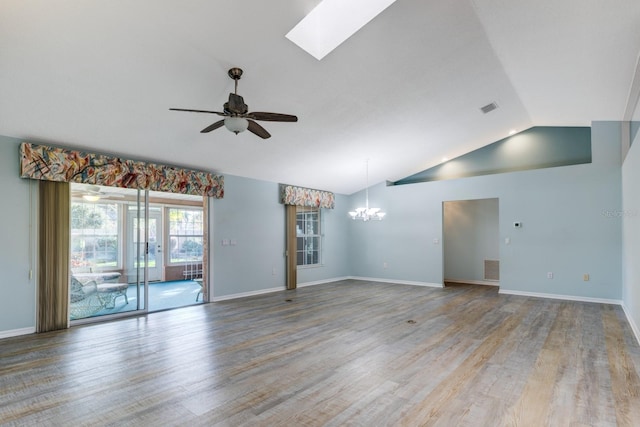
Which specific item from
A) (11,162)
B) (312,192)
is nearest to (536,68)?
(312,192)

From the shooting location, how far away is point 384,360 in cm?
337

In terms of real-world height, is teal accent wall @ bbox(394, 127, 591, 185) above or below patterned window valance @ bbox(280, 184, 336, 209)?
above

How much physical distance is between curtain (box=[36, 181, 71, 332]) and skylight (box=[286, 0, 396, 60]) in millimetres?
3836

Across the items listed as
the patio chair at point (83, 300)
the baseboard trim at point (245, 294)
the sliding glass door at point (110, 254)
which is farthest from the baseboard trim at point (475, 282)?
the patio chair at point (83, 300)

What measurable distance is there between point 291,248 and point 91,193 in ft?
13.3

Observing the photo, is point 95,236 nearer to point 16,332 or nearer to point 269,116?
point 16,332

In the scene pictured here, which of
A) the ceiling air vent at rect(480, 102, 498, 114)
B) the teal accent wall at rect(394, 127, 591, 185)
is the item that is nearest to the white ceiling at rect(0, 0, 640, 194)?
the ceiling air vent at rect(480, 102, 498, 114)

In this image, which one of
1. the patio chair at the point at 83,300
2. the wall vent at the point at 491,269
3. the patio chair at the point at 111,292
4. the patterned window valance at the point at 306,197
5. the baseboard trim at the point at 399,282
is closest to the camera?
the patio chair at the point at 83,300

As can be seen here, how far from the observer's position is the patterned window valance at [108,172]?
4.26 metres

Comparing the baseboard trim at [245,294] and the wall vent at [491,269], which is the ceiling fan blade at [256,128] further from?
the wall vent at [491,269]

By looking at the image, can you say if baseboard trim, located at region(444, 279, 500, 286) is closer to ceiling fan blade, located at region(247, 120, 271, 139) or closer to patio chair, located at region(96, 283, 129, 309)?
ceiling fan blade, located at region(247, 120, 271, 139)

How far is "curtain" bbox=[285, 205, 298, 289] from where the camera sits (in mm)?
7680

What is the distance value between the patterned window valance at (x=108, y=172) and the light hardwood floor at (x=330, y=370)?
6.85 ft

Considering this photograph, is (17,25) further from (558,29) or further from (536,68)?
(536,68)
